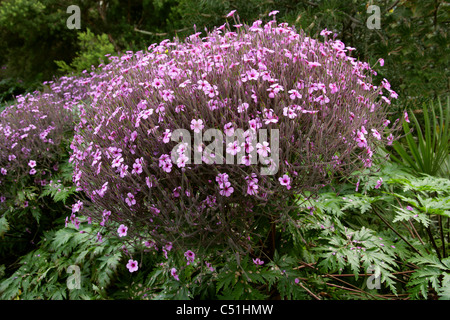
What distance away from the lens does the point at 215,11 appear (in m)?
4.48

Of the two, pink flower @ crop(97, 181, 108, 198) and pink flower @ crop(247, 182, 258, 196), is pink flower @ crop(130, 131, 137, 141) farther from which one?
pink flower @ crop(247, 182, 258, 196)

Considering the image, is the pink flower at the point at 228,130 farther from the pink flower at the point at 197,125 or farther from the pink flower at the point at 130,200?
the pink flower at the point at 130,200

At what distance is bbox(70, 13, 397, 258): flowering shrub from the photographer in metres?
1.69

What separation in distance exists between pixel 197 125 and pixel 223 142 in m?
0.15

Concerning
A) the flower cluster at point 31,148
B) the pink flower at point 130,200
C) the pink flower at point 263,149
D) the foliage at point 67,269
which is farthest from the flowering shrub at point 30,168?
the pink flower at point 263,149

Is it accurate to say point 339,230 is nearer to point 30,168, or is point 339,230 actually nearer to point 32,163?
point 32,163

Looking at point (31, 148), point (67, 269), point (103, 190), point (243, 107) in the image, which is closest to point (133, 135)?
point (103, 190)

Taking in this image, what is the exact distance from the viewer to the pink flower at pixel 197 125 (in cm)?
167

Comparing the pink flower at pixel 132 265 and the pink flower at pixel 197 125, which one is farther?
the pink flower at pixel 132 265

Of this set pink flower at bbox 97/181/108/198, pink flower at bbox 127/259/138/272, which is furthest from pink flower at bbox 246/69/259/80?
pink flower at bbox 127/259/138/272

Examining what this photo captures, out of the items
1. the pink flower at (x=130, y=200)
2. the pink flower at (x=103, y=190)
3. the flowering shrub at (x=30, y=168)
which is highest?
the pink flower at (x=103, y=190)
